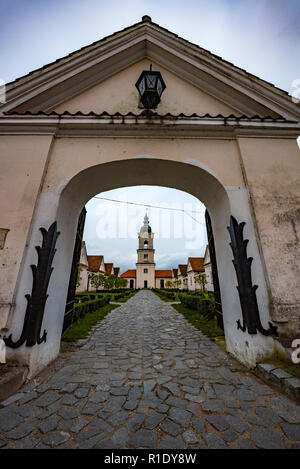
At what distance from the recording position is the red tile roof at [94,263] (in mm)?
36078

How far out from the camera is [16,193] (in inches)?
137

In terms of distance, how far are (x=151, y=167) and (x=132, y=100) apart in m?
1.77

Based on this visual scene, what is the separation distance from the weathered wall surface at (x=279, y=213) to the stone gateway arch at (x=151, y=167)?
2 cm

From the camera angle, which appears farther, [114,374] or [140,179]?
[140,179]

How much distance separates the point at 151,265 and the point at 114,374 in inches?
2175

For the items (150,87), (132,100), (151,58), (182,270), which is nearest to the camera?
(150,87)

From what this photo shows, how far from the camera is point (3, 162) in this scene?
371 cm

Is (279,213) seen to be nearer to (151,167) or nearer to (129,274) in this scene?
(151,167)

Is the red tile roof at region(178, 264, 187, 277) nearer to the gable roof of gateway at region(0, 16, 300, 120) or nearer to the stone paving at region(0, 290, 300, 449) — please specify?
the gable roof of gateway at region(0, 16, 300, 120)

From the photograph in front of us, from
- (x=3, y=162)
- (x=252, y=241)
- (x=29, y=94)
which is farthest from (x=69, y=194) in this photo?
(x=252, y=241)

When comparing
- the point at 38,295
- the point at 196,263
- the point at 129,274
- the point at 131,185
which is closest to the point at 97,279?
the point at 196,263

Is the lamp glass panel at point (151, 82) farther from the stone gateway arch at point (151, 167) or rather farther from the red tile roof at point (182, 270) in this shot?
the red tile roof at point (182, 270)
